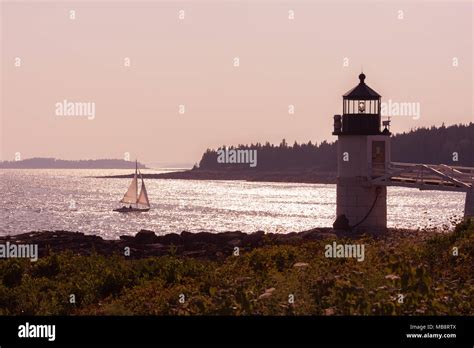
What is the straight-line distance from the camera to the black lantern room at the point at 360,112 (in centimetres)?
3812

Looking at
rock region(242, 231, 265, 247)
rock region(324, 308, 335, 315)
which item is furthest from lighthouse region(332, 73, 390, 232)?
rock region(324, 308, 335, 315)

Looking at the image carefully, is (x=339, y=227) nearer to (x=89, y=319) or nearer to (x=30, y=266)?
(x=30, y=266)

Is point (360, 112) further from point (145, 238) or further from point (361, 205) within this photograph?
point (145, 238)

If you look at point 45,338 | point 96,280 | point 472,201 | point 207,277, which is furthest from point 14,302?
point 472,201

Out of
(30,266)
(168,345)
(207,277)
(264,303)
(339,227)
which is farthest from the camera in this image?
(339,227)

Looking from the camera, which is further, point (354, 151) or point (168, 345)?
point (354, 151)

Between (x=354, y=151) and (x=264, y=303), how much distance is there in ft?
83.1

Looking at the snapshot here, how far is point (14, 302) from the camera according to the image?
17391 mm

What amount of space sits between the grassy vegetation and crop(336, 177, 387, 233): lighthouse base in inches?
620

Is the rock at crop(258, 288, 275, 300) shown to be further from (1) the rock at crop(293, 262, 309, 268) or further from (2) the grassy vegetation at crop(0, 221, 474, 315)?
(1) the rock at crop(293, 262, 309, 268)

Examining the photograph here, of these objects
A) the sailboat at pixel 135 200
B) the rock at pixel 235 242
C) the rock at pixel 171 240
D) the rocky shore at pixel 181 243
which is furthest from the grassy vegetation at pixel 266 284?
the sailboat at pixel 135 200

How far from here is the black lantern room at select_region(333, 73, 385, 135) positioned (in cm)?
3812

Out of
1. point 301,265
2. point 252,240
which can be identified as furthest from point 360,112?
point 301,265

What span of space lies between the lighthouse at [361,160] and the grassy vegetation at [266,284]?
15847 millimetres
